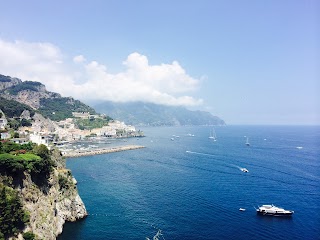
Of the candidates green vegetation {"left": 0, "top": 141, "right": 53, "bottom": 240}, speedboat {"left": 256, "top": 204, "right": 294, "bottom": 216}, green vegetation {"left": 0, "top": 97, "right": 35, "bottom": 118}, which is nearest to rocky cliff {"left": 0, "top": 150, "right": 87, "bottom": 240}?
green vegetation {"left": 0, "top": 141, "right": 53, "bottom": 240}

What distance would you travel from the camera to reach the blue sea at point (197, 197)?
45688 millimetres

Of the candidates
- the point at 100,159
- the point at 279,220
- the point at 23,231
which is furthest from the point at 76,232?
the point at 100,159

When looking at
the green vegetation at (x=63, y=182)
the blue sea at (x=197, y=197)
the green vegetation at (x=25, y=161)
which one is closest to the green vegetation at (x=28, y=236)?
the green vegetation at (x=25, y=161)

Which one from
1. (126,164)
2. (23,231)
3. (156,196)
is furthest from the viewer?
(126,164)

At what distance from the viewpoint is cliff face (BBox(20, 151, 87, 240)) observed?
A: 124 feet

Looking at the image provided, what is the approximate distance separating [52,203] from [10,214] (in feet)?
36.7

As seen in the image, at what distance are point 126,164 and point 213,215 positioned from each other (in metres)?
55.8

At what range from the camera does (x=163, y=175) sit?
8331cm

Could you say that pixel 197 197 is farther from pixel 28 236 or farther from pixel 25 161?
pixel 25 161

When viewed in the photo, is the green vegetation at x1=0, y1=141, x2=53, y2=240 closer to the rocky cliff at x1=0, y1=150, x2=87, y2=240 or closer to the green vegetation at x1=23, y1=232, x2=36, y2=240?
the green vegetation at x1=23, y1=232, x2=36, y2=240

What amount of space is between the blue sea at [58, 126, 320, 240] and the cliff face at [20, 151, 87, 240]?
210 cm

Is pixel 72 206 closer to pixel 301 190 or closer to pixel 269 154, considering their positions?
pixel 301 190

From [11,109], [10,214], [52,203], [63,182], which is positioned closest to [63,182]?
Result: [63,182]

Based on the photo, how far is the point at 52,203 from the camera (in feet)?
143
